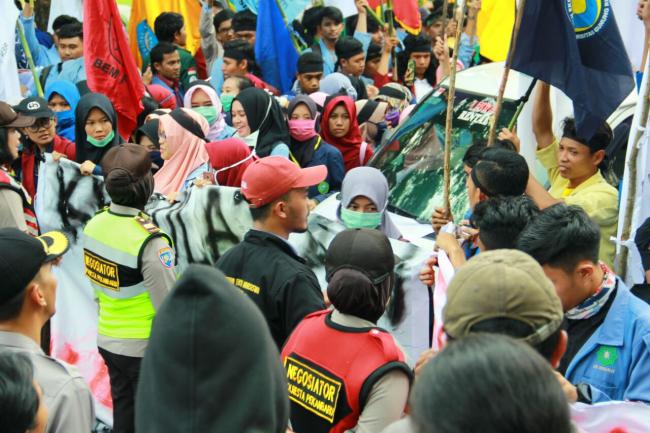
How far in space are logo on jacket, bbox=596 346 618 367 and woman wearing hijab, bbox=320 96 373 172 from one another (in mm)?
4765

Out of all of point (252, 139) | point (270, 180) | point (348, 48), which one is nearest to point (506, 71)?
point (270, 180)

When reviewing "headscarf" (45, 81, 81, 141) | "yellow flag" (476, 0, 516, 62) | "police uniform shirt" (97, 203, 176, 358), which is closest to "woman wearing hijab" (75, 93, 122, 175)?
"headscarf" (45, 81, 81, 141)

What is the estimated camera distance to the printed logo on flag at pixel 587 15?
5.08m

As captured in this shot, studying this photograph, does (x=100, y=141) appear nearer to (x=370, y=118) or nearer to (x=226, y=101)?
(x=226, y=101)

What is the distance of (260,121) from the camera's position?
288 inches

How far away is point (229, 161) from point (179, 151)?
0.71 metres

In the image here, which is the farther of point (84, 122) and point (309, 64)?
point (309, 64)

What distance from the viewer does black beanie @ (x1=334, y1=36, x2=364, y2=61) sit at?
1048 centimetres

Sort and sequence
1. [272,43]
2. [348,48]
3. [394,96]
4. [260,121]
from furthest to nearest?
[348,48] < [272,43] < [394,96] < [260,121]

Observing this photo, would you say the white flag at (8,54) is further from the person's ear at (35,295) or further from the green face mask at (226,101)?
the person's ear at (35,295)

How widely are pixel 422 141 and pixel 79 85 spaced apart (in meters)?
3.80

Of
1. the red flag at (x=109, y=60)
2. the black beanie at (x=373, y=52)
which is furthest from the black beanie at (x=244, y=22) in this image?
the red flag at (x=109, y=60)

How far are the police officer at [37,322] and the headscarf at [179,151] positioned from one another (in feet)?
11.4

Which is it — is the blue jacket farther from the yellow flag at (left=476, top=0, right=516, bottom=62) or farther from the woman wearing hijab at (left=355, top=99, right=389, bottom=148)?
the woman wearing hijab at (left=355, top=99, right=389, bottom=148)
